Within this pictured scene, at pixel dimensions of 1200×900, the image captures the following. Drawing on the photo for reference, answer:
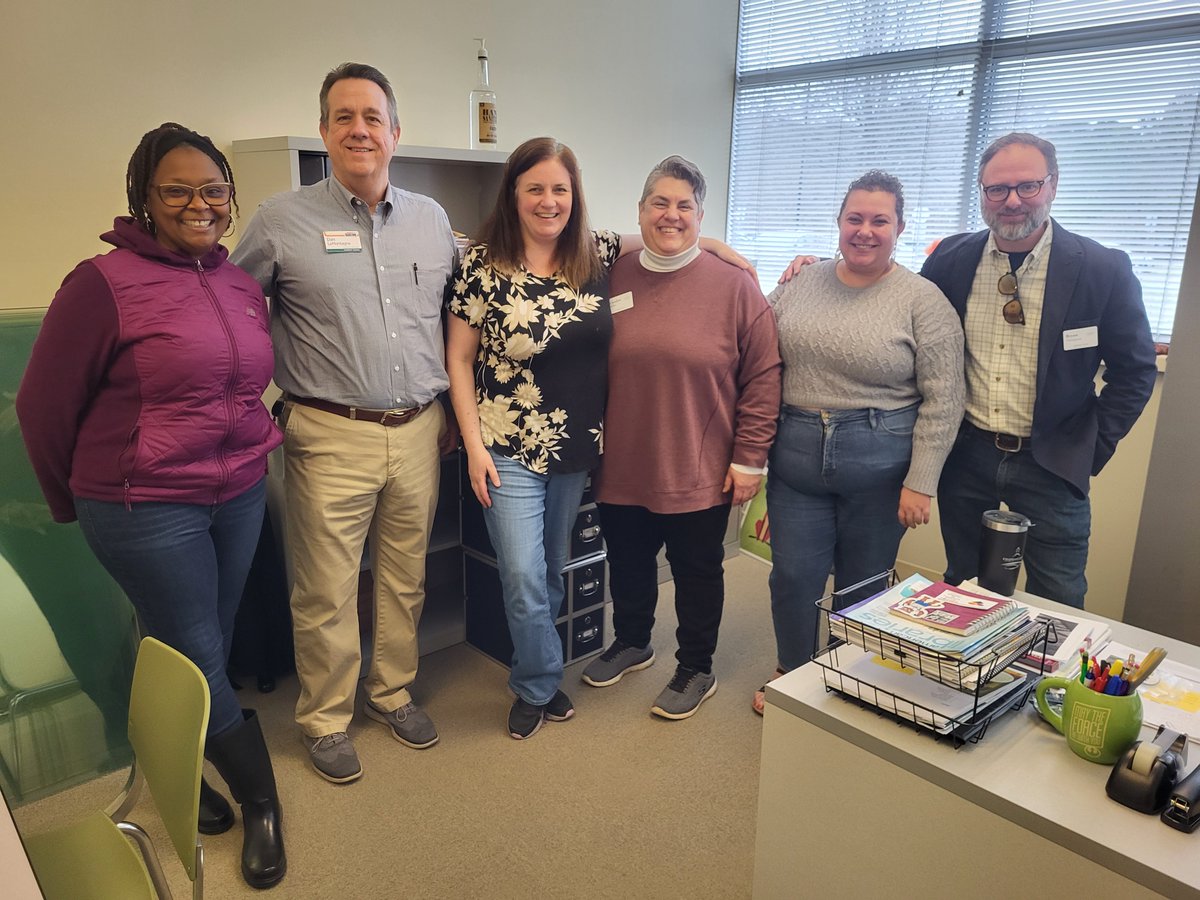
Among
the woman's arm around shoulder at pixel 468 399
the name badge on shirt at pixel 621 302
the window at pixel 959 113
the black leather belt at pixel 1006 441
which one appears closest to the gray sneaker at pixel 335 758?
the woman's arm around shoulder at pixel 468 399

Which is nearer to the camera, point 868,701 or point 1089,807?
point 1089,807

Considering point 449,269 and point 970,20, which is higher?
point 970,20

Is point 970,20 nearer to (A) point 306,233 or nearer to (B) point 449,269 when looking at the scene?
(B) point 449,269

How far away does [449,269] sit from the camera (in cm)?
218

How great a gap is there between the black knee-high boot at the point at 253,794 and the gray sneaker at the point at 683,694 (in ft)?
3.66

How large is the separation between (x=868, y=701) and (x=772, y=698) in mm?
145

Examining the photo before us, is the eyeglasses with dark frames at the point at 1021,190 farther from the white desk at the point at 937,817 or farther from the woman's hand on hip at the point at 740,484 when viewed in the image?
the white desk at the point at 937,817

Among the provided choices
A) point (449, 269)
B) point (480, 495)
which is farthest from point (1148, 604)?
point (449, 269)

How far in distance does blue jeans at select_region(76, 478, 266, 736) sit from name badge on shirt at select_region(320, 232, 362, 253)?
577 millimetres

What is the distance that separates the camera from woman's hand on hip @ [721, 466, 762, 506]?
2.26 meters

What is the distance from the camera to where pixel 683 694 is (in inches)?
101

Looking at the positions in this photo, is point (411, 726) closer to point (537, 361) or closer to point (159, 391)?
point (537, 361)

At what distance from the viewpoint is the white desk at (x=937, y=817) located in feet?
3.31

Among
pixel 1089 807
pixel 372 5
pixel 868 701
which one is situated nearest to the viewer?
pixel 1089 807
